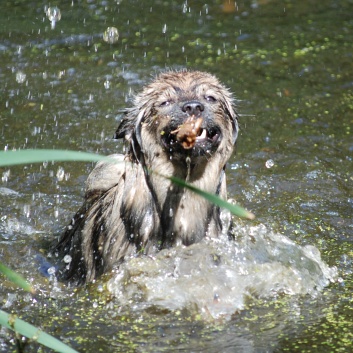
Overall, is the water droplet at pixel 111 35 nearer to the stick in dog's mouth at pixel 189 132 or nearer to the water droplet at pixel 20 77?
the water droplet at pixel 20 77

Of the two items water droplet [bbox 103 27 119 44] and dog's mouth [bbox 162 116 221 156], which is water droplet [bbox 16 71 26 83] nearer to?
water droplet [bbox 103 27 119 44]

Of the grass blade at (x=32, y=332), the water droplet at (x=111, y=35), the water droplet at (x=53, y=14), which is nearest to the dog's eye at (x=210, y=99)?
the grass blade at (x=32, y=332)

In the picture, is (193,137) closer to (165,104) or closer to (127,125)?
(165,104)

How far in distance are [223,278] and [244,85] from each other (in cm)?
439

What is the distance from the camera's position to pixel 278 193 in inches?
298

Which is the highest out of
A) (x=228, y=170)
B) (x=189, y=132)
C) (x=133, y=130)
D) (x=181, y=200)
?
(x=189, y=132)

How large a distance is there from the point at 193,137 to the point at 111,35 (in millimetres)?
5720

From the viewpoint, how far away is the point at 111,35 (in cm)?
1065

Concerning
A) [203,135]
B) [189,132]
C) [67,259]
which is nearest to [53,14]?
[67,259]

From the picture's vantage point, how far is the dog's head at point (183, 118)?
544 cm

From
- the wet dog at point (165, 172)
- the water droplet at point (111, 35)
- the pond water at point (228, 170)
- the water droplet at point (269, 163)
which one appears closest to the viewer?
the pond water at point (228, 170)

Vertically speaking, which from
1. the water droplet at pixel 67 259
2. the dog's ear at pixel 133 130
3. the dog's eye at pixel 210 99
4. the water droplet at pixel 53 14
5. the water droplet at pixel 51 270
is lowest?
the water droplet at pixel 51 270

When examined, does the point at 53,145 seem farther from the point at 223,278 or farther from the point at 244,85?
the point at 223,278

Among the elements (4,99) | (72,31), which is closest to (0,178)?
(4,99)
